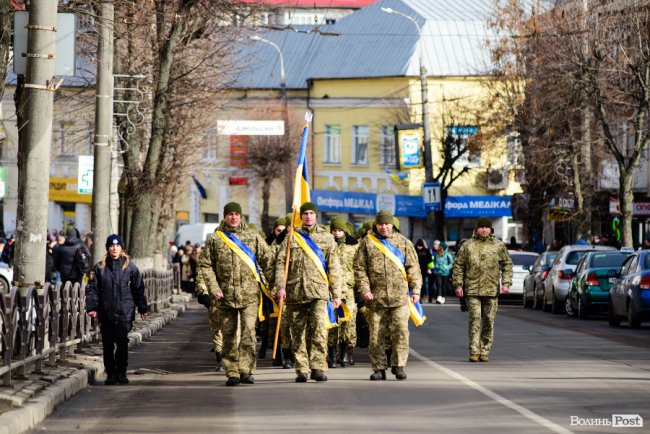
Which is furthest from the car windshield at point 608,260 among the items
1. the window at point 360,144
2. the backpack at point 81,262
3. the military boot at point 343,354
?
the window at point 360,144

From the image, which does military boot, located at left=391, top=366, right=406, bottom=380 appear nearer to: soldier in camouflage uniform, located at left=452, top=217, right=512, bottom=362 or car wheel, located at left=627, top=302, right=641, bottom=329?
soldier in camouflage uniform, located at left=452, top=217, right=512, bottom=362

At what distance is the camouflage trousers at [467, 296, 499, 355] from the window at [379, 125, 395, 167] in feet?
136

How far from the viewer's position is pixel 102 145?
73.5 ft

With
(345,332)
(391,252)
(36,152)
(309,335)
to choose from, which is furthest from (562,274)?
(36,152)

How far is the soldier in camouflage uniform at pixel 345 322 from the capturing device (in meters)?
17.6

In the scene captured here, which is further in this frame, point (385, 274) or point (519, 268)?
point (519, 268)

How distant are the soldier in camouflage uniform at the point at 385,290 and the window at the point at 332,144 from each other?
47.6 m

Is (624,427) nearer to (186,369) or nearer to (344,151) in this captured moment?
(186,369)

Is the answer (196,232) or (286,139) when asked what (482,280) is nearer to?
(196,232)

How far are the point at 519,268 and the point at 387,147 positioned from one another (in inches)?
799

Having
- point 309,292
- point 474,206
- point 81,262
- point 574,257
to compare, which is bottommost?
point 309,292

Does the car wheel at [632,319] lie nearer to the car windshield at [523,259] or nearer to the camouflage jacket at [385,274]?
the camouflage jacket at [385,274]

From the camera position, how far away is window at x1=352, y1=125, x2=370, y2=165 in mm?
62156

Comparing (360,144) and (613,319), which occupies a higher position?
(360,144)
